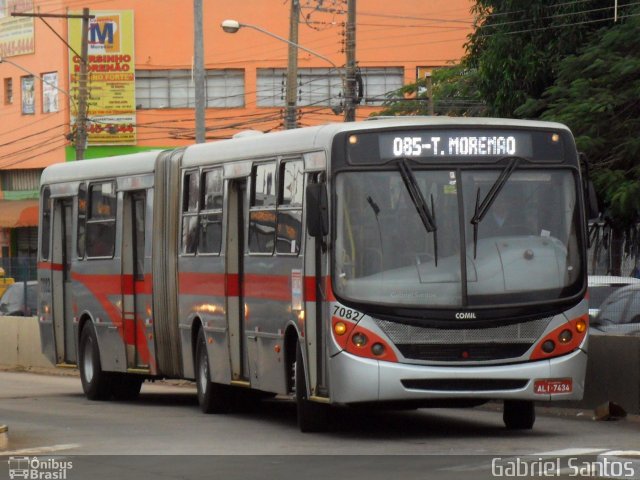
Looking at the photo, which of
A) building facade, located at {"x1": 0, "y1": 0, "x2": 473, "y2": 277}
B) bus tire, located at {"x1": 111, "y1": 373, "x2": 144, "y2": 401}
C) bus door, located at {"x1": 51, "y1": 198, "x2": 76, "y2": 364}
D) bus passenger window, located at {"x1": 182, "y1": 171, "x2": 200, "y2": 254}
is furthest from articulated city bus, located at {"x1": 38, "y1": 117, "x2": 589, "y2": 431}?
building facade, located at {"x1": 0, "y1": 0, "x2": 473, "y2": 277}

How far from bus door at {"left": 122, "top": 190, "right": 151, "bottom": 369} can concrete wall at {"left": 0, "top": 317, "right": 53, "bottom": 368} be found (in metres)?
10.2

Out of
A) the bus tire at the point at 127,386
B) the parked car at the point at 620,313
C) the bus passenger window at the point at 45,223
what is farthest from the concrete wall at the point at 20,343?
the parked car at the point at 620,313

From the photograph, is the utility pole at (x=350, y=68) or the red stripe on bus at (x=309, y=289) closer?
the red stripe on bus at (x=309, y=289)

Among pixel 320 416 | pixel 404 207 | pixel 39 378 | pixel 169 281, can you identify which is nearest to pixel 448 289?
pixel 404 207

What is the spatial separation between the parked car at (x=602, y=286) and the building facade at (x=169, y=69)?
39.0 meters

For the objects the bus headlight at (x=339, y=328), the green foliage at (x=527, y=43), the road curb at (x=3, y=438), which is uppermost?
the green foliage at (x=527, y=43)

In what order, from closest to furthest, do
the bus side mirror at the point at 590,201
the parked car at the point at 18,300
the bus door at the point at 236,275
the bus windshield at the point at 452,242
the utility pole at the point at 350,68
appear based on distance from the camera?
the bus windshield at the point at 452,242 < the bus side mirror at the point at 590,201 < the bus door at the point at 236,275 < the parked car at the point at 18,300 < the utility pole at the point at 350,68

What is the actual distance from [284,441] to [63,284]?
9.16m

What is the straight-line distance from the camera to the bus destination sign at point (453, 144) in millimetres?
14578

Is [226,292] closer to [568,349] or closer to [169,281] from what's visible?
[169,281]

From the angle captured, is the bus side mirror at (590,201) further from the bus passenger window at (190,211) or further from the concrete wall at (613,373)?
the bus passenger window at (190,211)

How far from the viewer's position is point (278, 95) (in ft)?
201

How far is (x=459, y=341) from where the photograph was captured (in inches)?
561

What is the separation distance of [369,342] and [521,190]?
198 centimetres
